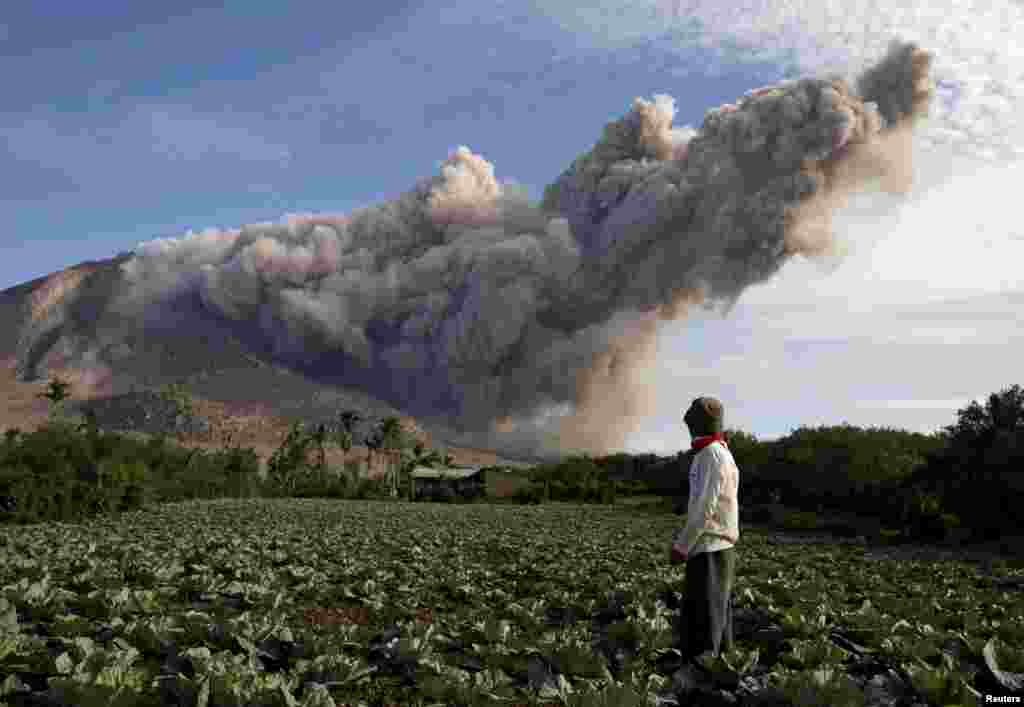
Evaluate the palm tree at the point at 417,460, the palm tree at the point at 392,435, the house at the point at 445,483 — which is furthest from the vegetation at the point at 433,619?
the palm tree at the point at 417,460

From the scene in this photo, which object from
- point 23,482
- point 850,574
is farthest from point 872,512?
point 23,482

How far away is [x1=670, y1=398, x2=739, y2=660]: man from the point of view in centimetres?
769

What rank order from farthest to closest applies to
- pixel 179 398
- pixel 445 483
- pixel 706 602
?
pixel 179 398 < pixel 445 483 < pixel 706 602

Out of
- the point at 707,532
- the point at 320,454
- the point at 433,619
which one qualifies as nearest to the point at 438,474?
the point at 320,454

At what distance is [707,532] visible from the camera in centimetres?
773

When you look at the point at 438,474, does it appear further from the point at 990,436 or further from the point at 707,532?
the point at 707,532

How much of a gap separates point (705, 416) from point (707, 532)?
3.46 ft

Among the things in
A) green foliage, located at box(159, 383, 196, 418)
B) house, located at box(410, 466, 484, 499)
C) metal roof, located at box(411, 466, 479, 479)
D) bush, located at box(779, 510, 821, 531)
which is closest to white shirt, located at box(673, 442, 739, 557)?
bush, located at box(779, 510, 821, 531)

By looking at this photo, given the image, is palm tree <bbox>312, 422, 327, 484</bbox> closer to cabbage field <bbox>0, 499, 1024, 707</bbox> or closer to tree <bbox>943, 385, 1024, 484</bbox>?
tree <bbox>943, 385, 1024, 484</bbox>

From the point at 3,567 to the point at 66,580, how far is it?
2.77 m

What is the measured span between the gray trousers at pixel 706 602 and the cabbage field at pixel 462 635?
35cm

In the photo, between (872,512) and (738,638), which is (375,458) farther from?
(738,638)

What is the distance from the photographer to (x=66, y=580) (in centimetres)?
1227

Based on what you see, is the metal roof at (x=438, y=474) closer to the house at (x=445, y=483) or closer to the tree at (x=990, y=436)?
the house at (x=445, y=483)
